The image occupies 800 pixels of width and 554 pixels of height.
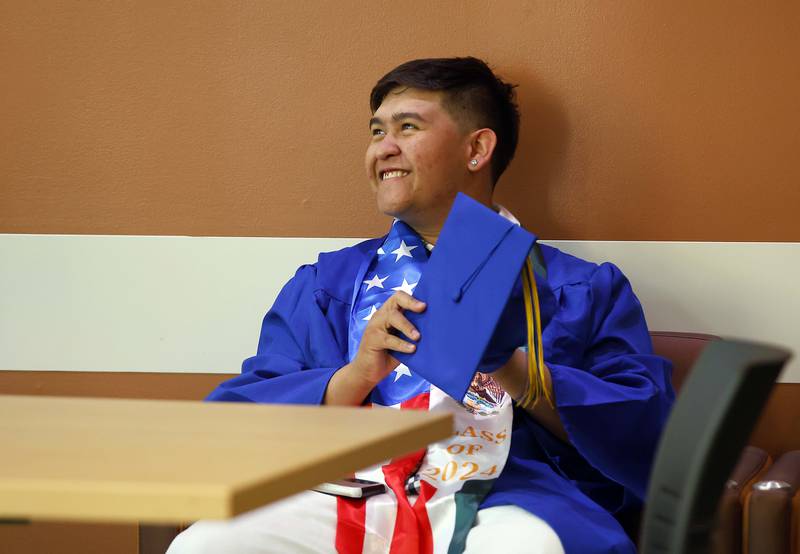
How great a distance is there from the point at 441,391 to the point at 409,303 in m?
0.41

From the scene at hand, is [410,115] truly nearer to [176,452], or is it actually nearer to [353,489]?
[353,489]

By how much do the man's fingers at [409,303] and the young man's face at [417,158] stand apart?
2.07ft

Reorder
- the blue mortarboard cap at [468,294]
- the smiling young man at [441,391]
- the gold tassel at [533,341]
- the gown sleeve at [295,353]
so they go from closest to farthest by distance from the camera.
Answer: the blue mortarboard cap at [468,294]
the gold tassel at [533,341]
the smiling young man at [441,391]
the gown sleeve at [295,353]

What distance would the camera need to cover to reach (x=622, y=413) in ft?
5.90

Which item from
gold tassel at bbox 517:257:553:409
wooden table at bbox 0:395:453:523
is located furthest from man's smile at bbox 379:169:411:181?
wooden table at bbox 0:395:453:523

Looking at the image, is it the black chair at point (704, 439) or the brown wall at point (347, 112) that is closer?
the black chair at point (704, 439)

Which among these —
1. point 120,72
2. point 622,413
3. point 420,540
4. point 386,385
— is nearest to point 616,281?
point 622,413

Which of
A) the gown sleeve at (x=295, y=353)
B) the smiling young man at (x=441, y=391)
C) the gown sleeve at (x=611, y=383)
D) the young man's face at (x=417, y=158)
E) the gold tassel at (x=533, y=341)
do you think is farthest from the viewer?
the young man's face at (x=417, y=158)

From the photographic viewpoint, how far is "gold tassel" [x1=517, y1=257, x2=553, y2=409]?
1.51 metres

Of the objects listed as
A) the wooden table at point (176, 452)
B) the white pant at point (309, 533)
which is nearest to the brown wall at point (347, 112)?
the white pant at point (309, 533)

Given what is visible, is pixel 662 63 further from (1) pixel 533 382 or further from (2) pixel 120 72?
(2) pixel 120 72

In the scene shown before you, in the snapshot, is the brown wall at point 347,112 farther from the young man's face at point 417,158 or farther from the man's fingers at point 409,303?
the man's fingers at point 409,303

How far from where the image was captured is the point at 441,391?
6.14ft

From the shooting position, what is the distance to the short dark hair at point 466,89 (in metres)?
2.19
